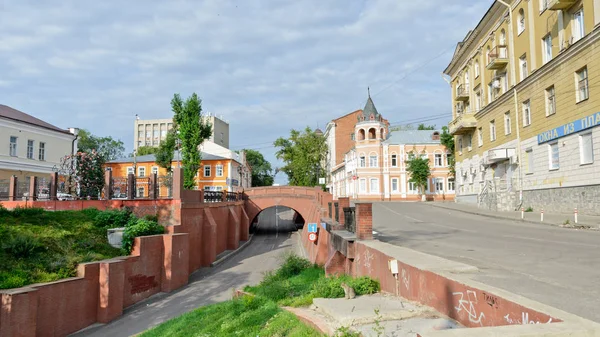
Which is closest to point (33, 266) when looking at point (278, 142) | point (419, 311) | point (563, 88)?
point (419, 311)

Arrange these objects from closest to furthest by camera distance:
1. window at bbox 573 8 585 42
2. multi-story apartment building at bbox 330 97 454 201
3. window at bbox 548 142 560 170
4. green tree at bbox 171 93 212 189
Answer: window at bbox 573 8 585 42
window at bbox 548 142 560 170
green tree at bbox 171 93 212 189
multi-story apartment building at bbox 330 97 454 201

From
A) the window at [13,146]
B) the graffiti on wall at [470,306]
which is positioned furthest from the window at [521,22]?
the window at [13,146]

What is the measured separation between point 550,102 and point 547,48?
121 inches

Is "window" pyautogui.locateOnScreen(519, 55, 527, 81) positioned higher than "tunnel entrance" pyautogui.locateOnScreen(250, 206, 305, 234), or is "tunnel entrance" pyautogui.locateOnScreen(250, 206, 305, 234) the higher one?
"window" pyautogui.locateOnScreen(519, 55, 527, 81)

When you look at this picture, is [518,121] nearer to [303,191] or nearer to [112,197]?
[303,191]

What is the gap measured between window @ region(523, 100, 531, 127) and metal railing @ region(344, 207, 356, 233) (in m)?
16.6

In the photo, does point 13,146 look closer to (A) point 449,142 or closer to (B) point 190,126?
(B) point 190,126

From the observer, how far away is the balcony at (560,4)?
19.6m

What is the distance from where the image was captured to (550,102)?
2212 centimetres

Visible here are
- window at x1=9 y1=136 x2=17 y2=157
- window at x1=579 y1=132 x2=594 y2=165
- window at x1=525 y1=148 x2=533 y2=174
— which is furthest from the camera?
window at x1=9 y1=136 x2=17 y2=157

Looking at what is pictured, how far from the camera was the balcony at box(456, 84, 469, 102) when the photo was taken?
36.2m

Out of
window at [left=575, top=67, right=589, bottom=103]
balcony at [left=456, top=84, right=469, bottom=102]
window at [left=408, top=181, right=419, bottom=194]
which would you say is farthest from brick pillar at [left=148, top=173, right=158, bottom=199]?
window at [left=408, top=181, right=419, bottom=194]

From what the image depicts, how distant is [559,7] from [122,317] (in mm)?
23537

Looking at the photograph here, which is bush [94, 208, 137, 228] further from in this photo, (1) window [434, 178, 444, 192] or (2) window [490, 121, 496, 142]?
(1) window [434, 178, 444, 192]
